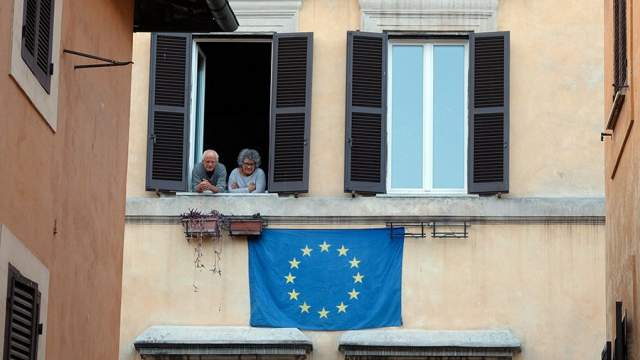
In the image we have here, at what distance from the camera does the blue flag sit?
71.8 feet

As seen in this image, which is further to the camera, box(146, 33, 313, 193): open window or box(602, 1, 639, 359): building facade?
box(146, 33, 313, 193): open window

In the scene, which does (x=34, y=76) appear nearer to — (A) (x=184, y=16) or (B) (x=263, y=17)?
(A) (x=184, y=16)

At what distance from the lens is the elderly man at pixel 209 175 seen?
22156 millimetres

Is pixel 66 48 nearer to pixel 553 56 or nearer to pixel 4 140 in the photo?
pixel 4 140

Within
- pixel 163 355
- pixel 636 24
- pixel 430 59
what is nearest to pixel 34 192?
pixel 636 24

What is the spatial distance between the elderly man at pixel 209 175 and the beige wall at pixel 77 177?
5837mm

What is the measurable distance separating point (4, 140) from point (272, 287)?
390 inches

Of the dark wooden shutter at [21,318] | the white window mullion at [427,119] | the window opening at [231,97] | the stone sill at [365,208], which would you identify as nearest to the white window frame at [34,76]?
the dark wooden shutter at [21,318]

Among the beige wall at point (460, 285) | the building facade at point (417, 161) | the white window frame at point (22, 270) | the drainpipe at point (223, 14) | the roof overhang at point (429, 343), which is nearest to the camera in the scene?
the white window frame at point (22, 270)

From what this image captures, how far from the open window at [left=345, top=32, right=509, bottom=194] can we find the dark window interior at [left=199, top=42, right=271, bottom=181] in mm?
1340


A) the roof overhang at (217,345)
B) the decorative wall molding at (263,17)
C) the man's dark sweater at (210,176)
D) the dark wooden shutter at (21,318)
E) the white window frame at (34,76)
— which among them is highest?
the decorative wall molding at (263,17)

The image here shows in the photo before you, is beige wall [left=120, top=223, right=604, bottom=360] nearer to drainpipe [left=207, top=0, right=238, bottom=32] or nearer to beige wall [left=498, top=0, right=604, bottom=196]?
beige wall [left=498, top=0, right=604, bottom=196]

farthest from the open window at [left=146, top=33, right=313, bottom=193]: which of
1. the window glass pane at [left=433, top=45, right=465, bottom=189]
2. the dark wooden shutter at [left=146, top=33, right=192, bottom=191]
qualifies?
the window glass pane at [left=433, top=45, right=465, bottom=189]

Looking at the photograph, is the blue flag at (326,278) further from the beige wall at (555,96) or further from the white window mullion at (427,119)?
the beige wall at (555,96)
